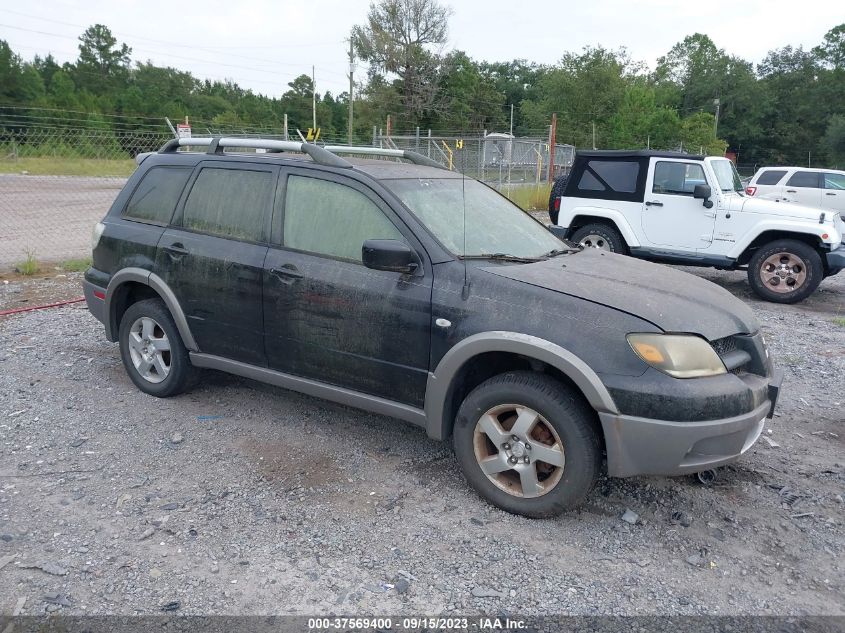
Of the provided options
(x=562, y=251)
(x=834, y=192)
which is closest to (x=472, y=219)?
(x=562, y=251)

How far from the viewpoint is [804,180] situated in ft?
54.8

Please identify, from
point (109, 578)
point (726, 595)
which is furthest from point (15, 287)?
point (726, 595)

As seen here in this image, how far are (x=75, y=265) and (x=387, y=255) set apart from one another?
770 cm

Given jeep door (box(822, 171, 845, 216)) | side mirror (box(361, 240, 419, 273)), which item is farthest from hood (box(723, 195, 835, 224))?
jeep door (box(822, 171, 845, 216))

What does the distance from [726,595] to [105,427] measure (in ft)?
12.3

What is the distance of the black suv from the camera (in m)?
3.14

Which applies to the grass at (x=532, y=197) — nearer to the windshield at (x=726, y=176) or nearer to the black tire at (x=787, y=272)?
the windshield at (x=726, y=176)

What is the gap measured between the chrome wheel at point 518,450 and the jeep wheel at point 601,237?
6758 millimetres

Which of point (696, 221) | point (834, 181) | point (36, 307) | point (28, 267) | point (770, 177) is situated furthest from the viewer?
point (770, 177)

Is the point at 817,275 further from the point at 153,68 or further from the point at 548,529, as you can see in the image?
the point at 153,68

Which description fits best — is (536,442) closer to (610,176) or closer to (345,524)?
(345,524)

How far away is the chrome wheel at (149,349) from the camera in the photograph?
4820 millimetres

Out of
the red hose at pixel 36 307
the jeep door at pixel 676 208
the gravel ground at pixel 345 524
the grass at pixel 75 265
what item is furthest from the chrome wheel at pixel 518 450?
the grass at pixel 75 265

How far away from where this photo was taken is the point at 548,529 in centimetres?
335
